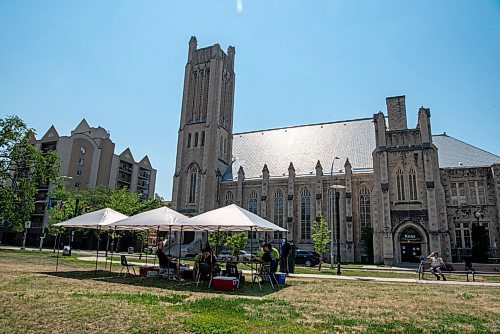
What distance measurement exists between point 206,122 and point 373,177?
23.7 m

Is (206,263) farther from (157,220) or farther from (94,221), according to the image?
(94,221)

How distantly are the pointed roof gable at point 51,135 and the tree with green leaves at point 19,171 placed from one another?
29742mm

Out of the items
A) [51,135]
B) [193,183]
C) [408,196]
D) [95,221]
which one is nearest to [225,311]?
[95,221]

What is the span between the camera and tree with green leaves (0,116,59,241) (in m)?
34.8

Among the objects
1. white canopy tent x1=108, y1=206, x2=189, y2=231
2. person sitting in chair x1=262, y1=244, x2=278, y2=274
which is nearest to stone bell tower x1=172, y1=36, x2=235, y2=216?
white canopy tent x1=108, y1=206, x2=189, y2=231

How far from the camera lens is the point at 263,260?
45.9ft

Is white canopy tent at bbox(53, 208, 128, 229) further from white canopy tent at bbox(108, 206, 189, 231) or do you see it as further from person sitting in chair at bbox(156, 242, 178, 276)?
person sitting in chair at bbox(156, 242, 178, 276)

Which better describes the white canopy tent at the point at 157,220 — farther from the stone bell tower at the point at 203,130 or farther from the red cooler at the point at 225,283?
the stone bell tower at the point at 203,130

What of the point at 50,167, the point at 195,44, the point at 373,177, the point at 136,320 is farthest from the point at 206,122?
the point at 136,320

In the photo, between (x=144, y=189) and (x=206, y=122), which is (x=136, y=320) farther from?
(x=144, y=189)

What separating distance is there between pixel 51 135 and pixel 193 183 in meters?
34.9

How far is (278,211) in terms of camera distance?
44.0m

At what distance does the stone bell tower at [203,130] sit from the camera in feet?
155

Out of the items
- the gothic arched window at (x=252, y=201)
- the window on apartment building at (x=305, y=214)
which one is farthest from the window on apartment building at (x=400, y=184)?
the gothic arched window at (x=252, y=201)
